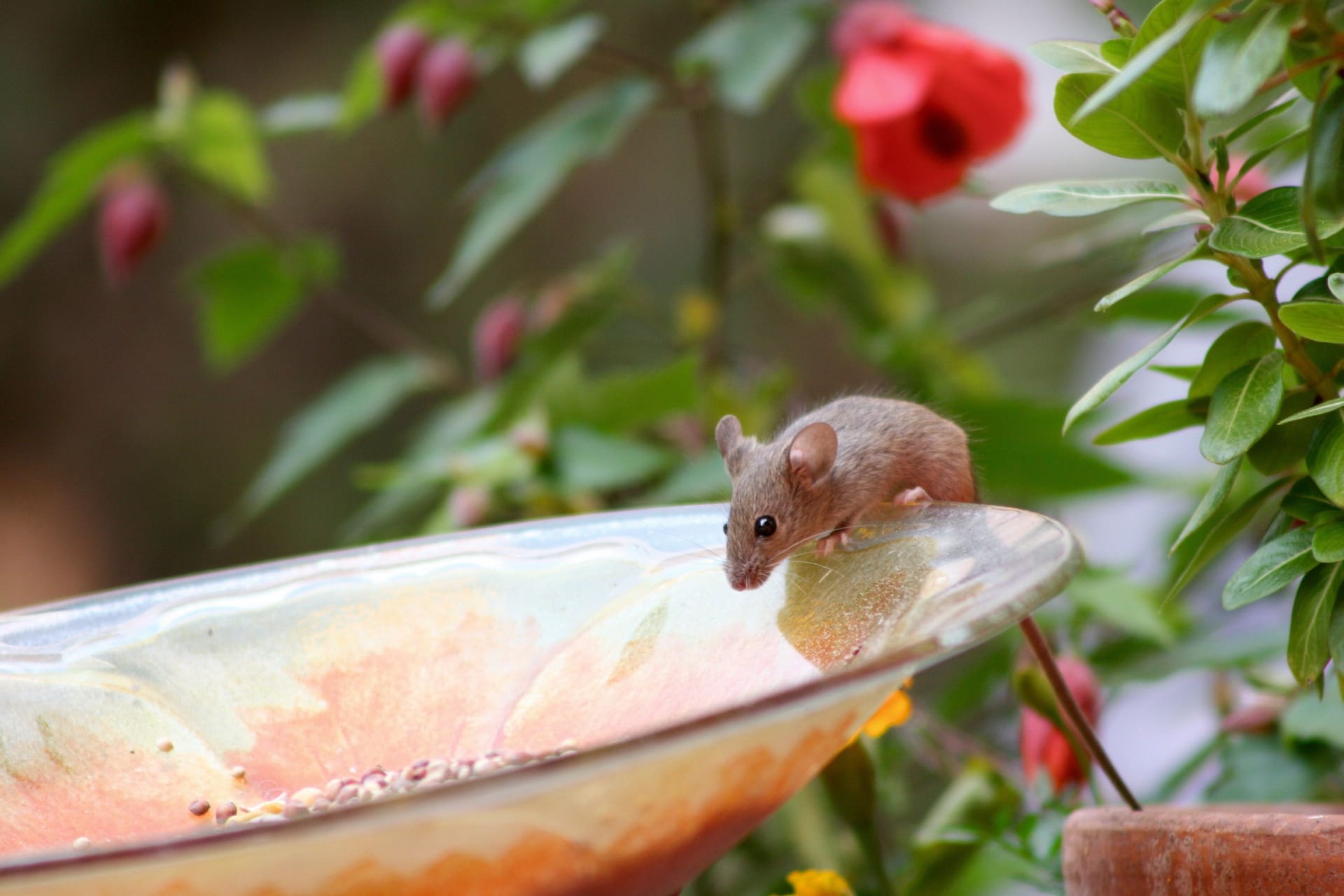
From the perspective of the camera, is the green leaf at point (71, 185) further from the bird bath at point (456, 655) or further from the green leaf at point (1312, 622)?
the green leaf at point (1312, 622)

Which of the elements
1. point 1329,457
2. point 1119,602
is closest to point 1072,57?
point 1329,457

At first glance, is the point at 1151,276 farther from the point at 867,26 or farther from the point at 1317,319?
the point at 867,26

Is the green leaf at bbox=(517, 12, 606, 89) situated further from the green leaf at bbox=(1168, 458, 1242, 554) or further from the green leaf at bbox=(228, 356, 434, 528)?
the green leaf at bbox=(1168, 458, 1242, 554)

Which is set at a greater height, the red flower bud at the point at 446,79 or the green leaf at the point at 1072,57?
the red flower bud at the point at 446,79

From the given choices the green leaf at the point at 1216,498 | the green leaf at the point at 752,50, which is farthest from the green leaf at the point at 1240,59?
the green leaf at the point at 752,50

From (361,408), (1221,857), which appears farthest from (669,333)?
(1221,857)

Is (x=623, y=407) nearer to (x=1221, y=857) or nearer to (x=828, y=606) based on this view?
(x=828, y=606)

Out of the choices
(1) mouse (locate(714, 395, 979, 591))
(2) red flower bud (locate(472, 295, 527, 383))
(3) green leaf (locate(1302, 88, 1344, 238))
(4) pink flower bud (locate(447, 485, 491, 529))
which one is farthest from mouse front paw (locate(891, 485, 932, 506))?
(2) red flower bud (locate(472, 295, 527, 383))
